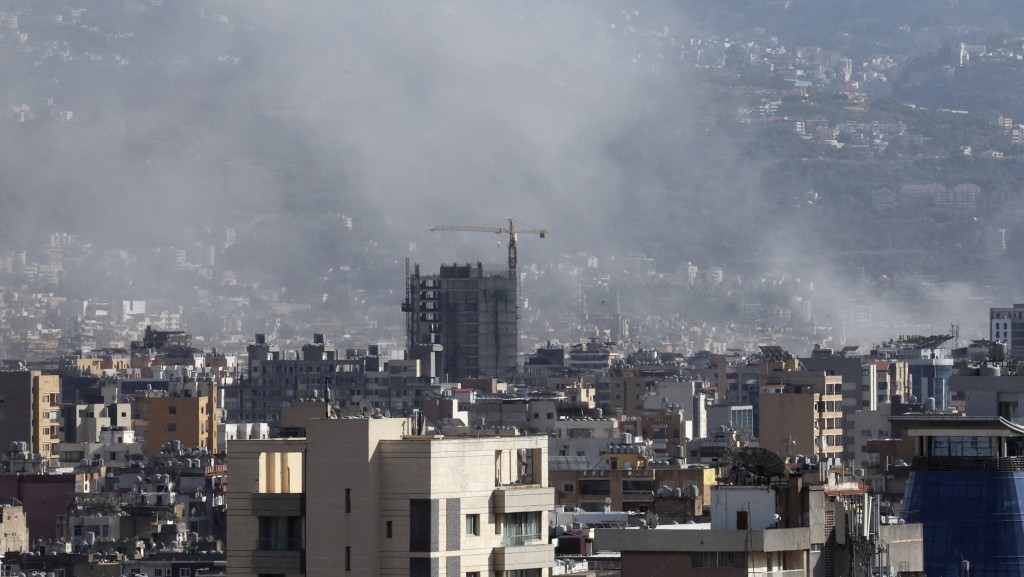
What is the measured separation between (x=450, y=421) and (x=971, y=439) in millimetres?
64237

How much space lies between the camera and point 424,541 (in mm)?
24312

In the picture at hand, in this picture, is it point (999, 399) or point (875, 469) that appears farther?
point (875, 469)

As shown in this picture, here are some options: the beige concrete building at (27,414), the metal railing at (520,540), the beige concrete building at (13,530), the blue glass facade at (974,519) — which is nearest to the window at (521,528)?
the metal railing at (520,540)

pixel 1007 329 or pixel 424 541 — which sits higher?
pixel 1007 329

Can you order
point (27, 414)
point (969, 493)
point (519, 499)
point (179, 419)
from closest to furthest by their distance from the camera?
point (519, 499)
point (969, 493)
point (179, 419)
point (27, 414)

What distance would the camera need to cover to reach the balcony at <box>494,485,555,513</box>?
2511 centimetres

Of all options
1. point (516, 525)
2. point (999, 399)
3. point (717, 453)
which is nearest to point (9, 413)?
point (717, 453)

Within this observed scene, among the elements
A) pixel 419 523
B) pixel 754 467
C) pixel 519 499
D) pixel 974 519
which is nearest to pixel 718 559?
pixel 754 467

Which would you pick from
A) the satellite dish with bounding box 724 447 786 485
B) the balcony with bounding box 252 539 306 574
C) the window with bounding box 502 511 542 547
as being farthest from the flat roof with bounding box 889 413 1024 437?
the balcony with bounding box 252 539 306 574

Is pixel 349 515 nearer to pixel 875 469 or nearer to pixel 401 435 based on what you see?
pixel 401 435

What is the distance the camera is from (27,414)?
114 metres

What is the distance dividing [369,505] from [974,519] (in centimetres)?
921

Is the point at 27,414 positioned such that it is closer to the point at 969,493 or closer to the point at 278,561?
the point at 969,493

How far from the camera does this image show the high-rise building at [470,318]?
181 meters
